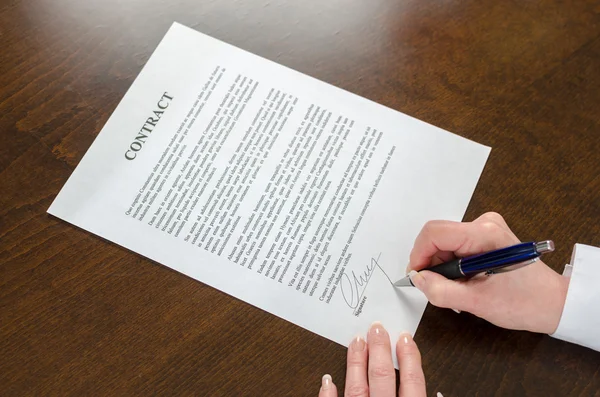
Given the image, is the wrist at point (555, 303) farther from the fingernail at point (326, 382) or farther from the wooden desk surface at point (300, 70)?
the fingernail at point (326, 382)

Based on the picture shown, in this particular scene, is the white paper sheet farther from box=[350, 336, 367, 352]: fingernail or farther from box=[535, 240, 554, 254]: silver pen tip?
box=[535, 240, 554, 254]: silver pen tip

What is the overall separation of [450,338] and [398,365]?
0.23ft

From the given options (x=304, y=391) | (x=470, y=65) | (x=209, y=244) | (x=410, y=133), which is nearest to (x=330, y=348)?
(x=304, y=391)

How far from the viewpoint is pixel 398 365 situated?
650 millimetres

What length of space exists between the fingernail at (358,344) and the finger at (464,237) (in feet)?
0.41

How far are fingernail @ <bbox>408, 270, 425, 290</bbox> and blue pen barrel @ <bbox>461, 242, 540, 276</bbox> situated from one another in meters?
0.05

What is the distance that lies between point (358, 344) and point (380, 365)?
33 mm

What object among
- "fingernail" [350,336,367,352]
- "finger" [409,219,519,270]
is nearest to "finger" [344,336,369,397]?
"fingernail" [350,336,367,352]

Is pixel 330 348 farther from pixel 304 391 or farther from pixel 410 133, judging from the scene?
pixel 410 133

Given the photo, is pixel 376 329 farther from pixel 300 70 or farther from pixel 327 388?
pixel 300 70

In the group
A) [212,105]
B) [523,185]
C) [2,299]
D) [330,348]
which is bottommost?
[2,299]

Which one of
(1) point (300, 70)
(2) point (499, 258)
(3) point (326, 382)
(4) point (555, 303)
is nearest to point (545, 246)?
(2) point (499, 258)

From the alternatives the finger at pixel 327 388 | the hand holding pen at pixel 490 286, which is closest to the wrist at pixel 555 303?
the hand holding pen at pixel 490 286
